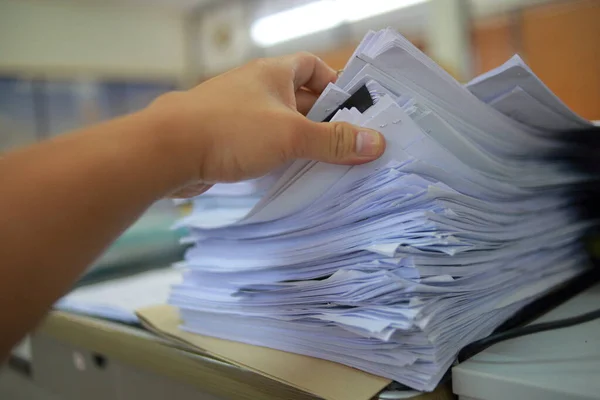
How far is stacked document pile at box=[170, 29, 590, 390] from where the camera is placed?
366mm

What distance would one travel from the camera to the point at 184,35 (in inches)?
164

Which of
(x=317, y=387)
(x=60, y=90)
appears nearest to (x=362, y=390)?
(x=317, y=387)

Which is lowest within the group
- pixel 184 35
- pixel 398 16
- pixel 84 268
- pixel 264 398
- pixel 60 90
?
pixel 264 398

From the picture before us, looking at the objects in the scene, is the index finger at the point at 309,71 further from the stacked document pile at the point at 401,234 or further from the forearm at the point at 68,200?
the forearm at the point at 68,200

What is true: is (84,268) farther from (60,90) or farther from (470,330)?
(60,90)

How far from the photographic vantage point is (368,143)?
0.38m

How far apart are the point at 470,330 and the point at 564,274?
0.21 meters

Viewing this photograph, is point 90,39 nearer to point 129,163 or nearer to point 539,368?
point 129,163

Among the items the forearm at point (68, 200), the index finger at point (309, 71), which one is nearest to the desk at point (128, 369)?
the forearm at point (68, 200)

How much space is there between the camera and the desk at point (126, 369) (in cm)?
42

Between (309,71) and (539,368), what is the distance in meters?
0.35

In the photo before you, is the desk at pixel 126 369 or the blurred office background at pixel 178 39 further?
the blurred office background at pixel 178 39

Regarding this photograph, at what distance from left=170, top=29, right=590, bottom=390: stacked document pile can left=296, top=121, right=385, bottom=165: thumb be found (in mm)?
11

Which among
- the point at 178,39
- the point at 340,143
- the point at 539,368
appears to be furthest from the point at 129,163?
the point at 178,39
